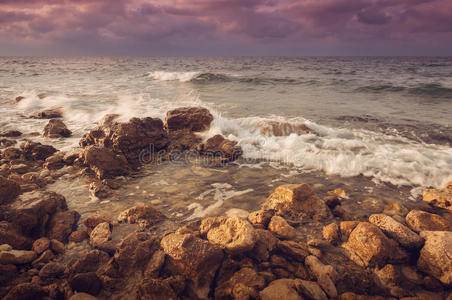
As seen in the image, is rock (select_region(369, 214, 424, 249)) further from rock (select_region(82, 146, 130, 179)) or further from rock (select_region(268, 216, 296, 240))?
rock (select_region(82, 146, 130, 179))

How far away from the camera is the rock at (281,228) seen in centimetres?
303

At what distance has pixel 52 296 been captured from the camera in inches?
85.4

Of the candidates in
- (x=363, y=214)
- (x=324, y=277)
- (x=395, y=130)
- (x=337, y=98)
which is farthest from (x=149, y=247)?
(x=337, y=98)

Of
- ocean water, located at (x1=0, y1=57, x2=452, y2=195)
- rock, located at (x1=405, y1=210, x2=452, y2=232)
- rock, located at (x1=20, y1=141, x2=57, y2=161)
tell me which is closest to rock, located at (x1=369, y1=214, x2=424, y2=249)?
rock, located at (x1=405, y1=210, x2=452, y2=232)

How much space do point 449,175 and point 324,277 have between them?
4357 mm

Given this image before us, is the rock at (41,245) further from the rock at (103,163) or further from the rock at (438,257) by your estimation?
the rock at (438,257)

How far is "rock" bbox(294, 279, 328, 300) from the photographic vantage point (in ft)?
7.18

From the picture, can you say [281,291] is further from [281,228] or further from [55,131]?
[55,131]

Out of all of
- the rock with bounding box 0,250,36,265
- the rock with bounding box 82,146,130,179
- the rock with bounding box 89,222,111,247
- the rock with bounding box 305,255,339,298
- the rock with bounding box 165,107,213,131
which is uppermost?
the rock with bounding box 165,107,213,131

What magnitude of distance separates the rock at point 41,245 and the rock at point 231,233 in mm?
1717

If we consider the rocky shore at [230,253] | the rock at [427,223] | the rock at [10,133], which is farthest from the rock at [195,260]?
the rock at [10,133]

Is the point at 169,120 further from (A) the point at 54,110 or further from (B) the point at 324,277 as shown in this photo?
(A) the point at 54,110

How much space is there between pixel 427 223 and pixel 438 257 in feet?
2.55

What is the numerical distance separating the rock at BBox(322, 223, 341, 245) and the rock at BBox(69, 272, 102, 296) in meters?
2.54
